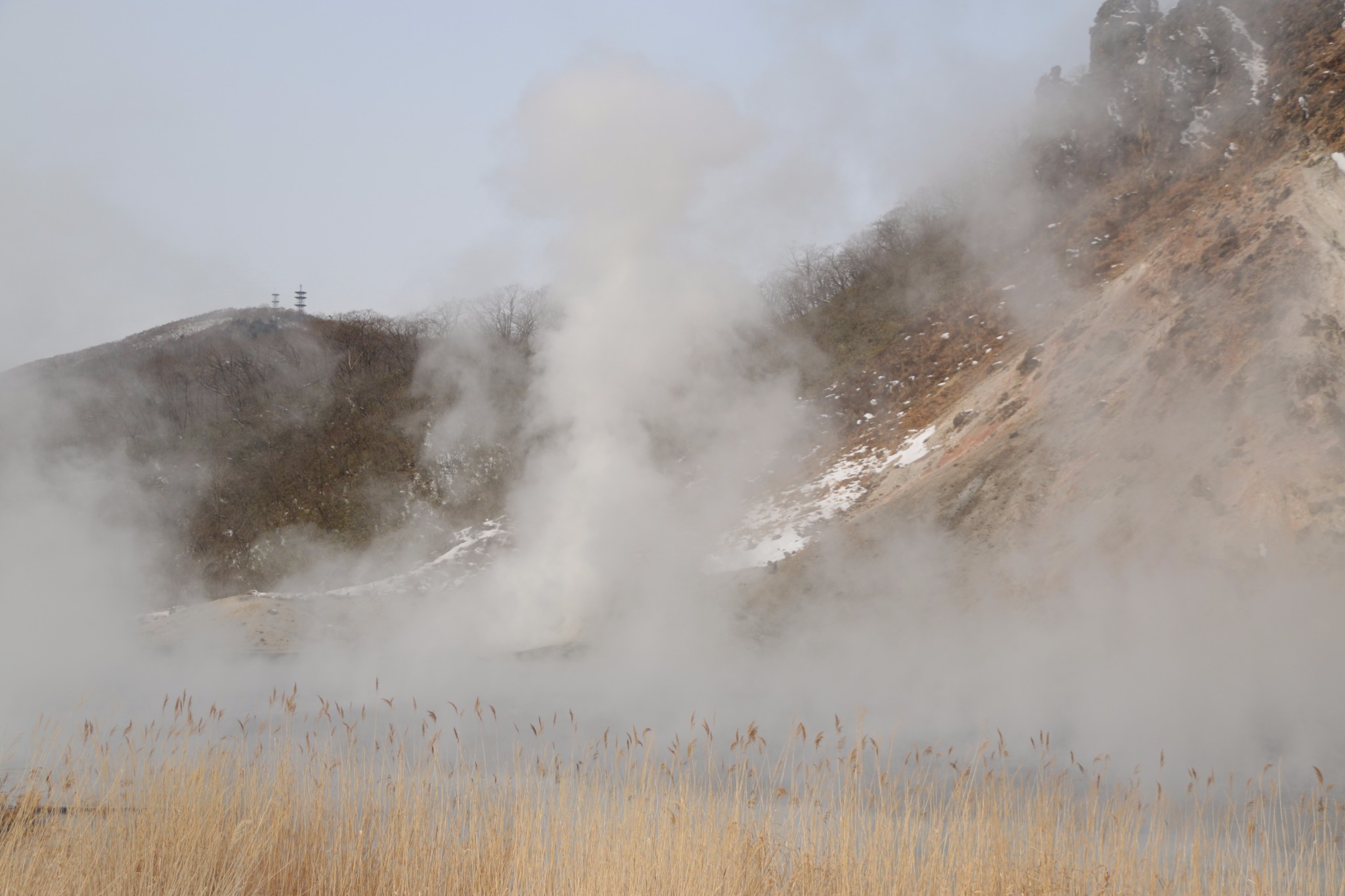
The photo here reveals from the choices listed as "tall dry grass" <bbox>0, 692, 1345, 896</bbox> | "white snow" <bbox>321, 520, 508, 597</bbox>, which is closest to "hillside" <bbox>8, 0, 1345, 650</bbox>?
"white snow" <bbox>321, 520, 508, 597</bbox>

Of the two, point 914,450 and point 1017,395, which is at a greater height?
point 1017,395

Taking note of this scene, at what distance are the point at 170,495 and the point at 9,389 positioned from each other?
14.1 m

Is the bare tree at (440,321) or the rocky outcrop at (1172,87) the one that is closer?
the rocky outcrop at (1172,87)

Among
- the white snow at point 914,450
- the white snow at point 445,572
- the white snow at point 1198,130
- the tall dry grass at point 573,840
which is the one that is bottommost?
the tall dry grass at point 573,840

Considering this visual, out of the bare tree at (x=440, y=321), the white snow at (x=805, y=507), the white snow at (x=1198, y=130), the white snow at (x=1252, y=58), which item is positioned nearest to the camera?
the white snow at (x=805, y=507)

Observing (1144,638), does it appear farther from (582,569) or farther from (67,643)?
(67,643)

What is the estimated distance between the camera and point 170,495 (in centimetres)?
3303

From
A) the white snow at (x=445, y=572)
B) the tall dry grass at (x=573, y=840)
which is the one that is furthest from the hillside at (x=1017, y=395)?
the tall dry grass at (x=573, y=840)

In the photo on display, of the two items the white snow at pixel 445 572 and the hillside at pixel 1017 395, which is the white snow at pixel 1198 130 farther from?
the white snow at pixel 445 572

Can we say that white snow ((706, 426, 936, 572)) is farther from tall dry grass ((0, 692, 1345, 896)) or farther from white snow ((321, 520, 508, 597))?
tall dry grass ((0, 692, 1345, 896))

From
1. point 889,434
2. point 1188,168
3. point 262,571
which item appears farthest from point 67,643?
point 1188,168

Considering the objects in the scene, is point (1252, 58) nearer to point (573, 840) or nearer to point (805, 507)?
point (805, 507)

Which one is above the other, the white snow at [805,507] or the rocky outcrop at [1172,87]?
the rocky outcrop at [1172,87]

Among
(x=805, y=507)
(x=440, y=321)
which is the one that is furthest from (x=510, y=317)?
(x=805, y=507)
